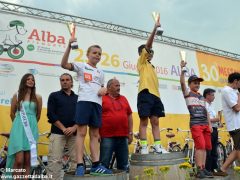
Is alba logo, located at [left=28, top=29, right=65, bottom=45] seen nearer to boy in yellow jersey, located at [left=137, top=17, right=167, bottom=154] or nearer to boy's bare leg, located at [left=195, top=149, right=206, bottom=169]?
boy in yellow jersey, located at [left=137, top=17, right=167, bottom=154]

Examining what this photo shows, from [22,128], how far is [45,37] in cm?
327

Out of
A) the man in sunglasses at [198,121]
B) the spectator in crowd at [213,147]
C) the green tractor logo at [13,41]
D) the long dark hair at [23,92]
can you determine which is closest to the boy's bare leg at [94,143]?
the long dark hair at [23,92]

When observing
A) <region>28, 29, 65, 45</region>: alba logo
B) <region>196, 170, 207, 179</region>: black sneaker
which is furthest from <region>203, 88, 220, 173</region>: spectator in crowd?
<region>28, 29, 65, 45</region>: alba logo

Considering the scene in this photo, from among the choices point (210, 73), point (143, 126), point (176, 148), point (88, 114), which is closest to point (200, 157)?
point (143, 126)

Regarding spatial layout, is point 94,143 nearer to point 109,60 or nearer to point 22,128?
point 22,128

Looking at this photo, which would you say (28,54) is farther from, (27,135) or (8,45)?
(27,135)

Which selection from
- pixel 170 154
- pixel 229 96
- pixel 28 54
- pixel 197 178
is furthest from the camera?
pixel 28 54

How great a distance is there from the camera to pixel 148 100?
3.67 m

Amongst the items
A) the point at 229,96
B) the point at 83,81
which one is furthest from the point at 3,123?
the point at 229,96

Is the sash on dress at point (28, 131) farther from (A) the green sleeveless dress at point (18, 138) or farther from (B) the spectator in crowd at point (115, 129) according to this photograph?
(B) the spectator in crowd at point (115, 129)

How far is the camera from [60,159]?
155 inches

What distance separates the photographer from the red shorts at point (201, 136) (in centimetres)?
409

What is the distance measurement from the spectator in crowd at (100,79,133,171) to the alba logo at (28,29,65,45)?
269 centimetres

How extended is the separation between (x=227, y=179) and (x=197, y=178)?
16.5 inches
